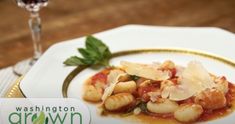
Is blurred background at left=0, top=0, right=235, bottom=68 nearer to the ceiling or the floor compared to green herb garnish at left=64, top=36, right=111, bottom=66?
nearer to the ceiling

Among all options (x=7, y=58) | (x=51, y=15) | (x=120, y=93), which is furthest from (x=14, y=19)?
(x=120, y=93)

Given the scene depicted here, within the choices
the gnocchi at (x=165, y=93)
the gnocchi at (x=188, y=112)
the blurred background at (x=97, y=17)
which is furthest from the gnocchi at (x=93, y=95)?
the blurred background at (x=97, y=17)

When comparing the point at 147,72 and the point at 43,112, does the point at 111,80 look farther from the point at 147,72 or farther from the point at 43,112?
the point at 43,112

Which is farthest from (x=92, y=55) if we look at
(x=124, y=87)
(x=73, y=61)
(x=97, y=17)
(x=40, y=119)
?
(x=97, y=17)

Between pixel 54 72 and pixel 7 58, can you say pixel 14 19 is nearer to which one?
Result: pixel 7 58

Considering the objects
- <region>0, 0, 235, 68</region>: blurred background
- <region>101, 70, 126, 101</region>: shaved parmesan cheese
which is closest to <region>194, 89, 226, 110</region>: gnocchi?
<region>101, 70, 126, 101</region>: shaved parmesan cheese

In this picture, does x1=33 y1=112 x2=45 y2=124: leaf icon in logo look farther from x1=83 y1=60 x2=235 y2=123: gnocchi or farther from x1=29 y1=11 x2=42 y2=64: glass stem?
x1=29 y1=11 x2=42 y2=64: glass stem
